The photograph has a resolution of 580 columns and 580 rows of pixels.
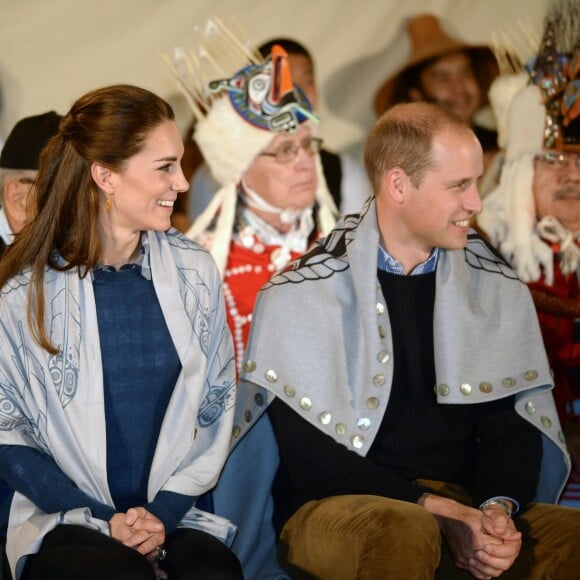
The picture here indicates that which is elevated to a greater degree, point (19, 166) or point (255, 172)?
point (19, 166)

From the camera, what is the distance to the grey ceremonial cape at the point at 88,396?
2629 millimetres

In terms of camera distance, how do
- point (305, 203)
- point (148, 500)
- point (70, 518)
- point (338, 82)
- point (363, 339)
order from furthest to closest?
point (338, 82)
point (305, 203)
point (363, 339)
point (148, 500)
point (70, 518)

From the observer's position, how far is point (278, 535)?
117 inches

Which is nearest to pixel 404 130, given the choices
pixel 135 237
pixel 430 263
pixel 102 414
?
pixel 430 263

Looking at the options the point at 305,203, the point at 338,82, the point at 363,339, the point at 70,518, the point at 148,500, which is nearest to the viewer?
the point at 70,518

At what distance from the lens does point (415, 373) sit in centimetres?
293

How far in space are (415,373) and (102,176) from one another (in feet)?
3.27

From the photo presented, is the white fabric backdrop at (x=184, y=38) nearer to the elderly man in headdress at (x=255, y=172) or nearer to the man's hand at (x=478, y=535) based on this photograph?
the elderly man in headdress at (x=255, y=172)

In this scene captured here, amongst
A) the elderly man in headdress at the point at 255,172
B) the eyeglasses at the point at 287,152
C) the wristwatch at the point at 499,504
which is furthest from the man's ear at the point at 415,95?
the wristwatch at the point at 499,504

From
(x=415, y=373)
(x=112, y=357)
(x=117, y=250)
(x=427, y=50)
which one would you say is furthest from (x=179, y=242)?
(x=427, y=50)

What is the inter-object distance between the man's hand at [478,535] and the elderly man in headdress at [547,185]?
1.28 m

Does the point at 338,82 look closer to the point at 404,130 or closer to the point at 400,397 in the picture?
the point at 404,130

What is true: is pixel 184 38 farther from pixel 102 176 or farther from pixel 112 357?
pixel 112 357

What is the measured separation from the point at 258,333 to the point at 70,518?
729mm
